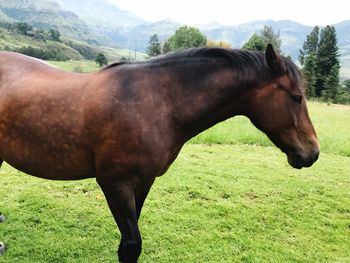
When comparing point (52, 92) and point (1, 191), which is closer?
point (52, 92)

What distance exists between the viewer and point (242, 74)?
2.78m

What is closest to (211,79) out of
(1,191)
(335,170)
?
(1,191)

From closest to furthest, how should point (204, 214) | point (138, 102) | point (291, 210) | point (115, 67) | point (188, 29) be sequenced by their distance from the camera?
point (138, 102) < point (115, 67) < point (204, 214) < point (291, 210) < point (188, 29)

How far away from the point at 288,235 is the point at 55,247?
2.82 metres

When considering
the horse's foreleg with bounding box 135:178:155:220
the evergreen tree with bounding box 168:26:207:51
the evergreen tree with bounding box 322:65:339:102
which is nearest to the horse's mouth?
the horse's foreleg with bounding box 135:178:155:220

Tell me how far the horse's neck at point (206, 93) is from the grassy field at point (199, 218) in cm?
181

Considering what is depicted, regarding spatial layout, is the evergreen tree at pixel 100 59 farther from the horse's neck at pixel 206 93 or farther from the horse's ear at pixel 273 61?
the horse's ear at pixel 273 61

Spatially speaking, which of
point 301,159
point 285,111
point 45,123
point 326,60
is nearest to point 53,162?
point 45,123

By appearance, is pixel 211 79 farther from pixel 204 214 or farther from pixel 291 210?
pixel 291 210

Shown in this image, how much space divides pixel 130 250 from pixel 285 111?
1.71 metres

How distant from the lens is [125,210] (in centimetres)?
284

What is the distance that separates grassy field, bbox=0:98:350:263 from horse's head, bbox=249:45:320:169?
165cm

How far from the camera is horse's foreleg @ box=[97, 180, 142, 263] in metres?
2.81

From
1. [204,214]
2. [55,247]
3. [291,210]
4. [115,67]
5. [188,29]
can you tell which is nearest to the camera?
[115,67]
